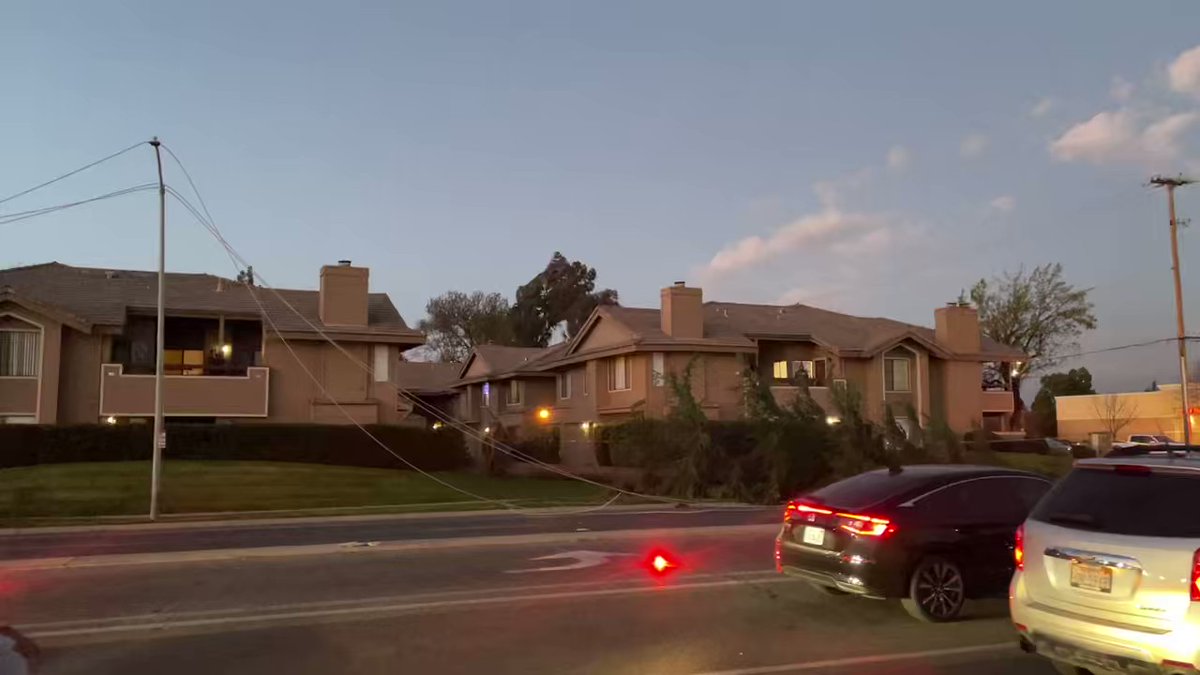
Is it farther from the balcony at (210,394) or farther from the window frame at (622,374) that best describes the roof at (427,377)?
the balcony at (210,394)

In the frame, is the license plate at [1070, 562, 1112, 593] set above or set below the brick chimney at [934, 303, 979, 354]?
below

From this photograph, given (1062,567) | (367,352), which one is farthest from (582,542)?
(367,352)

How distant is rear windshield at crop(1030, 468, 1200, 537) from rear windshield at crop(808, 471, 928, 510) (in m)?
2.55

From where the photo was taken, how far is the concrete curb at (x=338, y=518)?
21594 millimetres

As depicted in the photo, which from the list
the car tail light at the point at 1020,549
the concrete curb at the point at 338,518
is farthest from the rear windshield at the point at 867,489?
the concrete curb at the point at 338,518

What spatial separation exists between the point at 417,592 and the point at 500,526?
30.8ft

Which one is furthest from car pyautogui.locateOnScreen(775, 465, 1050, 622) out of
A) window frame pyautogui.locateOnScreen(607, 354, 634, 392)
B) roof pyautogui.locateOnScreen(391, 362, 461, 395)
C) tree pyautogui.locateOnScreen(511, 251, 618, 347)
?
tree pyautogui.locateOnScreen(511, 251, 618, 347)

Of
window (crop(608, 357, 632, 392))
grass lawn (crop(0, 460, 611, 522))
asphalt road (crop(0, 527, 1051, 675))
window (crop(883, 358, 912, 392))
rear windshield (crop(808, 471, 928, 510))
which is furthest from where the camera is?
window (crop(883, 358, 912, 392))

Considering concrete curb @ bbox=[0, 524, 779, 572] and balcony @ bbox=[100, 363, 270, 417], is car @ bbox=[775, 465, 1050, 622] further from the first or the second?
balcony @ bbox=[100, 363, 270, 417]

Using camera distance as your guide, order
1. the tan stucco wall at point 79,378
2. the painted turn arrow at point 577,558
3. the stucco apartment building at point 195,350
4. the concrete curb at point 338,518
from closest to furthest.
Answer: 1. the painted turn arrow at point 577,558
2. the concrete curb at point 338,518
3. the stucco apartment building at point 195,350
4. the tan stucco wall at point 79,378

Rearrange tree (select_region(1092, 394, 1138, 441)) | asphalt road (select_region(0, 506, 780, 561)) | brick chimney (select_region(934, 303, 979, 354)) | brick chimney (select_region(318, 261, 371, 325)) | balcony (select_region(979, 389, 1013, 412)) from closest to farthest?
asphalt road (select_region(0, 506, 780, 561)) → brick chimney (select_region(318, 261, 371, 325)) → brick chimney (select_region(934, 303, 979, 354)) → balcony (select_region(979, 389, 1013, 412)) → tree (select_region(1092, 394, 1138, 441))

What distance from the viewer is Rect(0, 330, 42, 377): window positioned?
1314 inches

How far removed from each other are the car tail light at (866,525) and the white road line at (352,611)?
7.61 ft

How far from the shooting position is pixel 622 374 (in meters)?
42.9
